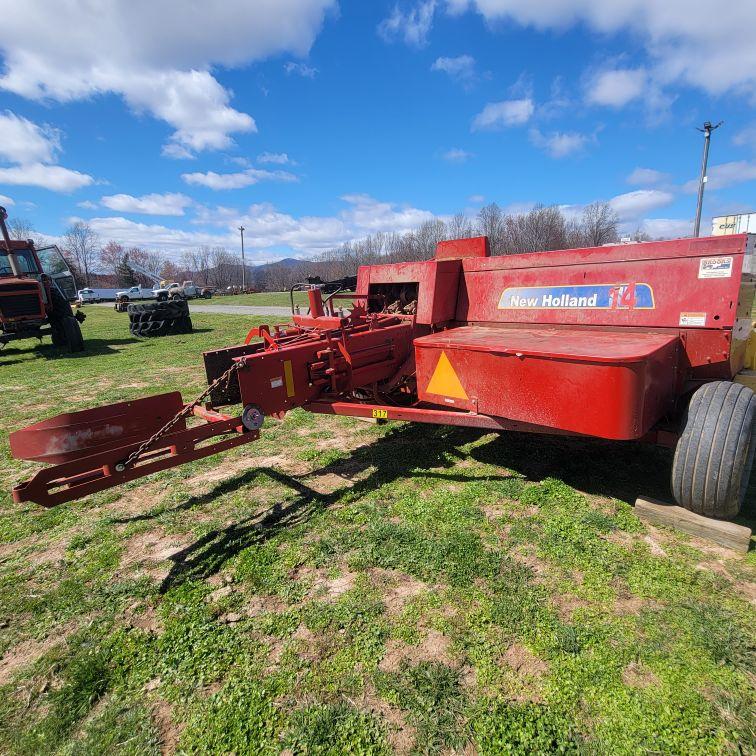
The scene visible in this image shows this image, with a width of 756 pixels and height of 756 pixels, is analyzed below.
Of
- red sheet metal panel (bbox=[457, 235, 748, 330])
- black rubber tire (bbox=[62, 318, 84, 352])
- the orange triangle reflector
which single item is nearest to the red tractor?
black rubber tire (bbox=[62, 318, 84, 352])

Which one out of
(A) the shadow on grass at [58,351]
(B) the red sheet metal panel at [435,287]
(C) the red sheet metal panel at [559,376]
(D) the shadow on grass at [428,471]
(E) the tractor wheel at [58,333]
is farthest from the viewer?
(E) the tractor wheel at [58,333]

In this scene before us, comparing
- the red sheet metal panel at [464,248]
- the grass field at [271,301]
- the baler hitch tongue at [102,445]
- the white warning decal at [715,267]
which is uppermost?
the red sheet metal panel at [464,248]

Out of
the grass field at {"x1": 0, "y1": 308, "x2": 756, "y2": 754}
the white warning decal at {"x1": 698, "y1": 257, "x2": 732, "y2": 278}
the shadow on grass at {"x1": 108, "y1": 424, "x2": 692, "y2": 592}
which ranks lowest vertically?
the grass field at {"x1": 0, "y1": 308, "x2": 756, "y2": 754}

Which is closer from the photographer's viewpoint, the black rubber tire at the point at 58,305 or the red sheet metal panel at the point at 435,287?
the red sheet metal panel at the point at 435,287

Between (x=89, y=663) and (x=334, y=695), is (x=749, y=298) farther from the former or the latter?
(x=89, y=663)

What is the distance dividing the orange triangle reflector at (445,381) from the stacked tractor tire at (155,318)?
46.4ft

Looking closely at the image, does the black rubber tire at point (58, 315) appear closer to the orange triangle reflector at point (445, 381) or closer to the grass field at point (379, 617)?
the grass field at point (379, 617)

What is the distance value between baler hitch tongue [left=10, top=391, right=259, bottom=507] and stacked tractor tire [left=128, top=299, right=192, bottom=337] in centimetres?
1326

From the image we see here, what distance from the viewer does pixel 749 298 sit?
3.28 metres

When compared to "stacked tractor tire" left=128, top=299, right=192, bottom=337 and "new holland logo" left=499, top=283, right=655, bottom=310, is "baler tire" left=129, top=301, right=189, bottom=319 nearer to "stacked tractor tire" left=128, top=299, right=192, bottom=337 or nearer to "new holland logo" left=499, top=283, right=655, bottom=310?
"stacked tractor tire" left=128, top=299, right=192, bottom=337

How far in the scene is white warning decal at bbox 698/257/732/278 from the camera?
116 inches

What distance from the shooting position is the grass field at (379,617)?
1811 mm

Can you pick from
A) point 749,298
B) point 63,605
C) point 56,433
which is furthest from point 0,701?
point 749,298

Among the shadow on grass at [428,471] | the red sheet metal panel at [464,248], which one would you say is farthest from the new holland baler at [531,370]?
the shadow on grass at [428,471]
